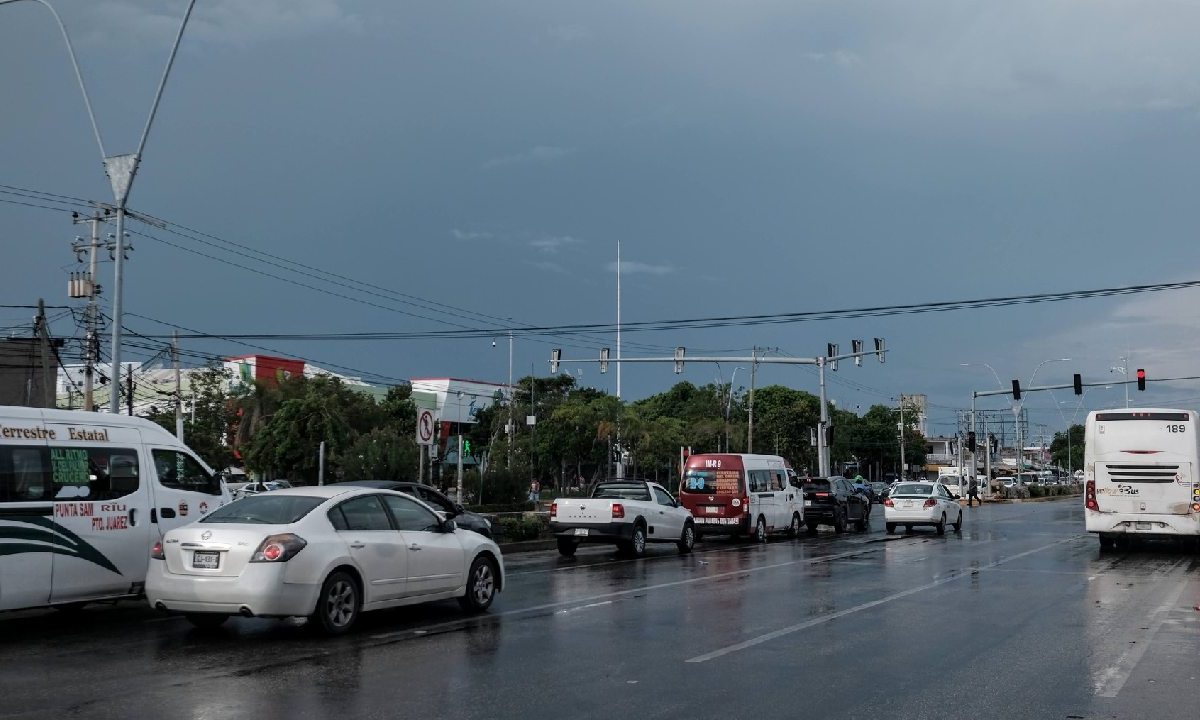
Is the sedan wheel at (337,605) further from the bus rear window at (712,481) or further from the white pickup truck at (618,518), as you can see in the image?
the bus rear window at (712,481)

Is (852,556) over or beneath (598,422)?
beneath

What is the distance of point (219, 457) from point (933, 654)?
50.6 metres

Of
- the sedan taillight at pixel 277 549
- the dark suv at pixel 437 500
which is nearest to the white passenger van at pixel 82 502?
the sedan taillight at pixel 277 549

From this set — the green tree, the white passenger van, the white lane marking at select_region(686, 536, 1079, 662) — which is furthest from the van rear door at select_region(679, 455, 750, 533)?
the green tree

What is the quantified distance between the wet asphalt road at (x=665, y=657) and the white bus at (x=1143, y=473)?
21.0ft

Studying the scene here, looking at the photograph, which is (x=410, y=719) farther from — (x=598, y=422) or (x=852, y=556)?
(x=598, y=422)

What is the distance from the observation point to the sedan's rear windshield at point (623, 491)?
2397 centimetres

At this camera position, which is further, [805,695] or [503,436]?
[503,436]

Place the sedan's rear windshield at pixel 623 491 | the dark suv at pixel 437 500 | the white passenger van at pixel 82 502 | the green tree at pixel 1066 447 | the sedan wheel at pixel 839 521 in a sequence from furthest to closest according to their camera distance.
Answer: the green tree at pixel 1066 447 → the sedan wheel at pixel 839 521 → the sedan's rear windshield at pixel 623 491 → the dark suv at pixel 437 500 → the white passenger van at pixel 82 502

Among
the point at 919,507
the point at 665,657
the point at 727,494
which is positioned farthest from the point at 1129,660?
the point at 919,507

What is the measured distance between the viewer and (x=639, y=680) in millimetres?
9094

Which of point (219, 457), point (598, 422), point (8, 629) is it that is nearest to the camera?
point (8, 629)

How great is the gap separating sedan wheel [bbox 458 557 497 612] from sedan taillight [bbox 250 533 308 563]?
9.50 ft

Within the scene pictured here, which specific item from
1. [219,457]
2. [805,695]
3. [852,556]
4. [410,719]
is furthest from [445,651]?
[219,457]
